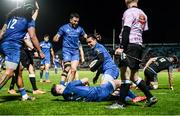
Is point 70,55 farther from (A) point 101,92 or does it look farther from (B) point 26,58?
(A) point 101,92

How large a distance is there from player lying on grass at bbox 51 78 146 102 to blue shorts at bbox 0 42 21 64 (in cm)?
117

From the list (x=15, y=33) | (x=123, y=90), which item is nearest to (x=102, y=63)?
(x=123, y=90)

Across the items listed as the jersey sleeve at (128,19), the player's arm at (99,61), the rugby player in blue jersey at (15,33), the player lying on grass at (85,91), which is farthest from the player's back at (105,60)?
the jersey sleeve at (128,19)

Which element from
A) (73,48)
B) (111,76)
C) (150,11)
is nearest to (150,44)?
(150,11)

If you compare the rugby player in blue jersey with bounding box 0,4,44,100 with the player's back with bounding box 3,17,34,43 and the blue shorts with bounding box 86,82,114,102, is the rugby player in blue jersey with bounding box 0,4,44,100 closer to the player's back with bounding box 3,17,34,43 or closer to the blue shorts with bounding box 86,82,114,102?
the player's back with bounding box 3,17,34,43

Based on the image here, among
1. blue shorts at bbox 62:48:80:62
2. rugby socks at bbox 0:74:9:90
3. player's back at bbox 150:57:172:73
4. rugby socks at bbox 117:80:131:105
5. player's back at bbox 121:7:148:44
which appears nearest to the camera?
player's back at bbox 121:7:148:44

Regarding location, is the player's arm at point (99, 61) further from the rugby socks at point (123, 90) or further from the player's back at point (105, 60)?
the rugby socks at point (123, 90)

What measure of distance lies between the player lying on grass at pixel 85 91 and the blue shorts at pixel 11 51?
1.17 metres

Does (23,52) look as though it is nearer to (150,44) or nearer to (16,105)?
(16,105)

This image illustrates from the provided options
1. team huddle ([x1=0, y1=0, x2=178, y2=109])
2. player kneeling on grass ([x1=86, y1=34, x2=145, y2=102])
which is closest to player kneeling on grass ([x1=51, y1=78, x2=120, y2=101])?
team huddle ([x1=0, y1=0, x2=178, y2=109])

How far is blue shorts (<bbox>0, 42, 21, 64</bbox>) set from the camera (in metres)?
9.60

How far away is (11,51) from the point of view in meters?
9.66

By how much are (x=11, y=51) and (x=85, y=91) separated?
1.93 meters

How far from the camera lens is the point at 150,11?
55375mm
